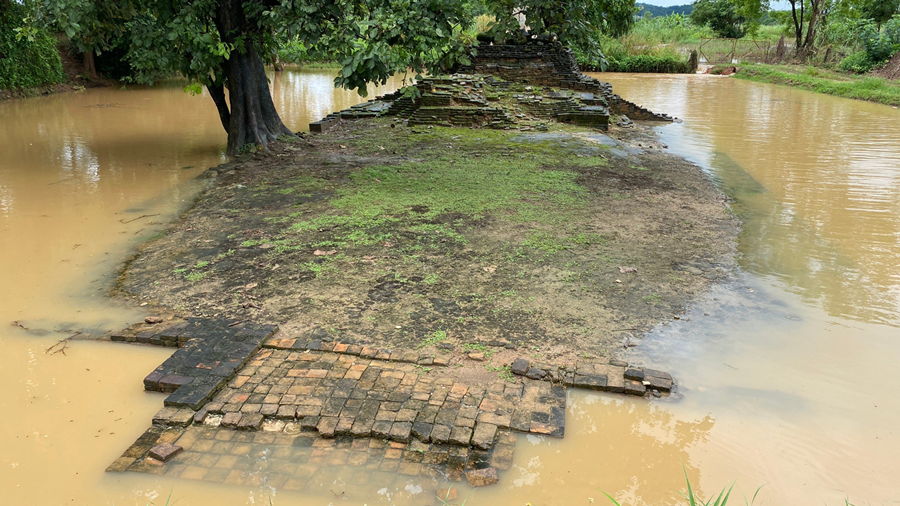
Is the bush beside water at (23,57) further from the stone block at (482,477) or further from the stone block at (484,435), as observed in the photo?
the stone block at (482,477)

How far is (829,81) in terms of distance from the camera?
2233cm

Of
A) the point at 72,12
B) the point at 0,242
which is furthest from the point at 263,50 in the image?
the point at 0,242

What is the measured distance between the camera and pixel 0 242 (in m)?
5.78

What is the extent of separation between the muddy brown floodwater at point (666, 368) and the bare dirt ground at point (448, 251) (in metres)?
0.37

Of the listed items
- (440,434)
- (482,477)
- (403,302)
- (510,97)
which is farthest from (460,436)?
(510,97)

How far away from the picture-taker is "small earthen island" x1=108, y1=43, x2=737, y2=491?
298cm

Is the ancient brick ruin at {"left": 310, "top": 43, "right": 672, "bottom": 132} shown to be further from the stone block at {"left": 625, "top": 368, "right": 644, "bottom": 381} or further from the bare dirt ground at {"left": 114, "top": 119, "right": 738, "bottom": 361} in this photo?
the stone block at {"left": 625, "top": 368, "right": 644, "bottom": 381}

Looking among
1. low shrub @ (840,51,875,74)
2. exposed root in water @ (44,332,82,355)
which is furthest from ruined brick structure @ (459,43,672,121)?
low shrub @ (840,51,875,74)

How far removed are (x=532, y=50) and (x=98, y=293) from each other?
12.4 meters

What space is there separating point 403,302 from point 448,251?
1107mm

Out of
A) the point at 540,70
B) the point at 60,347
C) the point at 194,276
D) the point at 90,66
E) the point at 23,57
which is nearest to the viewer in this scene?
the point at 60,347

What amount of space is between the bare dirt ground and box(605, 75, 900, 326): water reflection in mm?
474

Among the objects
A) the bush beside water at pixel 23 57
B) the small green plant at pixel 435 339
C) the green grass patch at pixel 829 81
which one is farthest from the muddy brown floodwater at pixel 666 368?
the green grass patch at pixel 829 81

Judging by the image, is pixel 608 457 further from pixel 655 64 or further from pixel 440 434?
pixel 655 64
